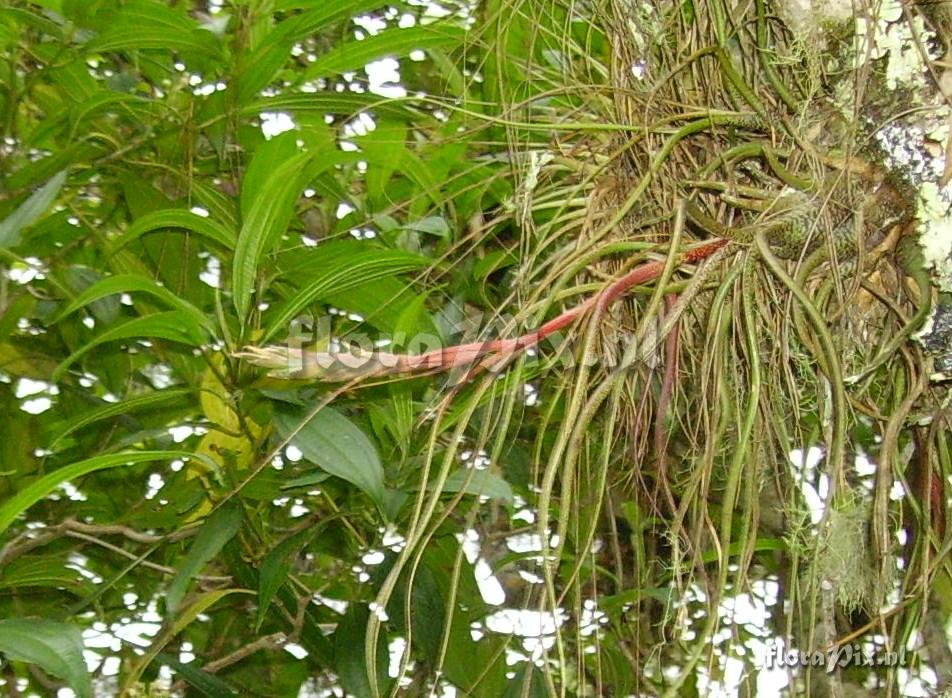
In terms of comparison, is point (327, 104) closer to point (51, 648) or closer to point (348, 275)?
point (348, 275)

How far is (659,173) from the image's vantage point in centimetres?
71

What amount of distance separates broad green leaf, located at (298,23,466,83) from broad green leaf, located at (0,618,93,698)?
0.43 meters

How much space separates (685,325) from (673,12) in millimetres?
198

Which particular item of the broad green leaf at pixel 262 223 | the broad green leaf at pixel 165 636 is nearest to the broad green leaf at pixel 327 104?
the broad green leaf at pixel 262 223

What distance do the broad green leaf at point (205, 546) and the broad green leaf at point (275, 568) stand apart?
0.05 metres

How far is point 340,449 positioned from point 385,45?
31cm

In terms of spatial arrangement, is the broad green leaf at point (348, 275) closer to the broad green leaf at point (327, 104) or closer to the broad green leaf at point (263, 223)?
the broad green leaf at point (263, 223)

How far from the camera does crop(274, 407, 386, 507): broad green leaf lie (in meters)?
0.71

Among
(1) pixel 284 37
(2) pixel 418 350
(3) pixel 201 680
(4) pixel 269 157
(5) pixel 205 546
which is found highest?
(1) pixel 284 37

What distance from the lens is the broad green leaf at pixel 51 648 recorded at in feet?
2.12

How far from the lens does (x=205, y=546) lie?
777mm

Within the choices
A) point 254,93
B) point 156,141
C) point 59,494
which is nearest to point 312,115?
point 254,93

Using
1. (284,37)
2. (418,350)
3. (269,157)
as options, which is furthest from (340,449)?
(284,37)

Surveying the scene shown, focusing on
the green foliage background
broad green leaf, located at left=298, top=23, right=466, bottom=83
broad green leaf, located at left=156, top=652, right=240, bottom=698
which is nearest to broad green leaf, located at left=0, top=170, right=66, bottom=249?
the green foliage background
